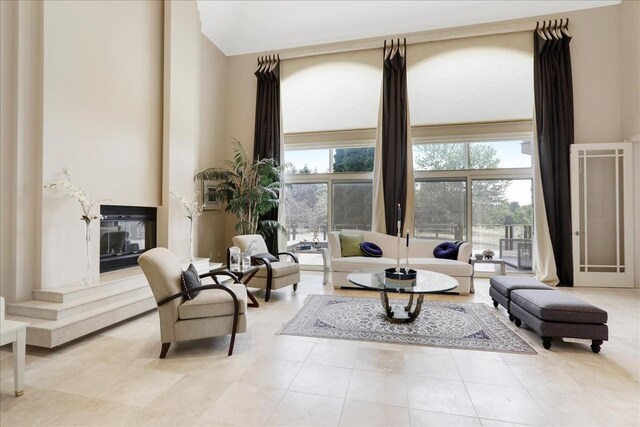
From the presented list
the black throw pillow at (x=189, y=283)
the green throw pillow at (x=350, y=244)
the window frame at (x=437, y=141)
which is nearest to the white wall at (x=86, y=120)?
the black throw pillow at (x=189, y=283)

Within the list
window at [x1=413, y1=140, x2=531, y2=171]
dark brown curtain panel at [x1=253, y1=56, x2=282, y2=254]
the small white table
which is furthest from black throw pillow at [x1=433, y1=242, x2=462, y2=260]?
the small white table

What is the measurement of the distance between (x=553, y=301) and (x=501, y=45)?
4941mm

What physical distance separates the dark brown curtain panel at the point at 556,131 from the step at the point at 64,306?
6.80 metres

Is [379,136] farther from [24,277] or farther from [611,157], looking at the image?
[24,277]

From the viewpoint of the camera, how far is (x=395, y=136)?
598cm

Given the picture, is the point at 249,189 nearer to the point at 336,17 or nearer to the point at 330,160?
the point at 330,160

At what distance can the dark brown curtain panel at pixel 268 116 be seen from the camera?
21.5ft

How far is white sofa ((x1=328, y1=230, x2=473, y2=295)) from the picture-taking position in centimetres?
484

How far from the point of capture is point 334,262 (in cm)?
521

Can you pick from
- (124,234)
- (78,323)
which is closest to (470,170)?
(124,234)

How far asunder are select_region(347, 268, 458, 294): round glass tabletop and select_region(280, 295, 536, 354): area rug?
480mm

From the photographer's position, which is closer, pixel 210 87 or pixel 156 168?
pixel 156 168

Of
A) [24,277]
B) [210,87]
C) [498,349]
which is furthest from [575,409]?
[210,87]

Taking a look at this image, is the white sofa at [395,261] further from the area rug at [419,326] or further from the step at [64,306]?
the step at [64,306]
